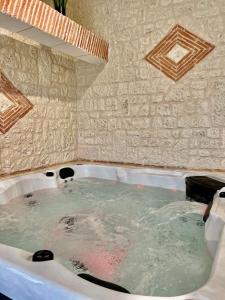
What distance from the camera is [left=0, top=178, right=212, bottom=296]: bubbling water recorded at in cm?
113

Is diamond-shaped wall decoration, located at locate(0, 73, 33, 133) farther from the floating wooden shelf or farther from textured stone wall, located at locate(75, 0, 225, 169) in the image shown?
textured stone wall, located at locate(75, 0, 225, 169)

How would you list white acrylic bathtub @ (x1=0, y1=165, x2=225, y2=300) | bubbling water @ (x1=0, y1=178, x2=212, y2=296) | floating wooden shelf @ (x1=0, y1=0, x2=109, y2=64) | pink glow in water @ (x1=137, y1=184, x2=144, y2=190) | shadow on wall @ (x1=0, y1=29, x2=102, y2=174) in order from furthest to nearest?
1. shadow on wall @ (x1=0, y1=29, x2=102, y2=174)
2. pink glow in water @ (x1=137, y1=184, x2=144, y2=190)
3. floating wooden shelf @ (x1=0, y1=0, x2=109, y2=64)
4. bubbling water @ (x1=0, y1=178, x2=212, y2=296)
5. white acrylic bathtub @ (x1=0, y1=165, x2=225, y2=300)

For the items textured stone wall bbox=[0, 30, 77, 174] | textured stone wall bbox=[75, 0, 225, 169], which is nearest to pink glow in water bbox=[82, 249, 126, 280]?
textured stone wall bbox=[0, 30, 77, 174]

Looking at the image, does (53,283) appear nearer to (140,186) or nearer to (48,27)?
(140,186)

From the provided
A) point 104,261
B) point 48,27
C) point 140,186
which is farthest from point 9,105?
point 104,261

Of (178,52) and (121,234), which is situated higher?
(178,52)

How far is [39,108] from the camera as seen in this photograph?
10.6ft

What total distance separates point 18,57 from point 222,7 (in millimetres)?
2388

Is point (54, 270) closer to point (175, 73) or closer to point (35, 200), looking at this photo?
point (35, 200)

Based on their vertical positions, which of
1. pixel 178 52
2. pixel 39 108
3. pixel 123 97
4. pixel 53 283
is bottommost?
pixel 53 283

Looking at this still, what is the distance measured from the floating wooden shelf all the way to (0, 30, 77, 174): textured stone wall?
0.33 meters

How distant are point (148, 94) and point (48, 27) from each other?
1.46 metres

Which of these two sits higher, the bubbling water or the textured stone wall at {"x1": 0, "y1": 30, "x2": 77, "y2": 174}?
the textured stone wall at {"x1": 0, "y1": 30, "x2": 77, "y2": 174}

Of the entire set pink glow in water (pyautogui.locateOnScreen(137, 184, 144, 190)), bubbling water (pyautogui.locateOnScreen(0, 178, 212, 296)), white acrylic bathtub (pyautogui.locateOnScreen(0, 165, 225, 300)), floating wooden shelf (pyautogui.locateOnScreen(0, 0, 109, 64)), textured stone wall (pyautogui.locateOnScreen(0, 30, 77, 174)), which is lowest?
pink glow in water (pyautogui.locateOnScreen(137, 184, 144, 190))
